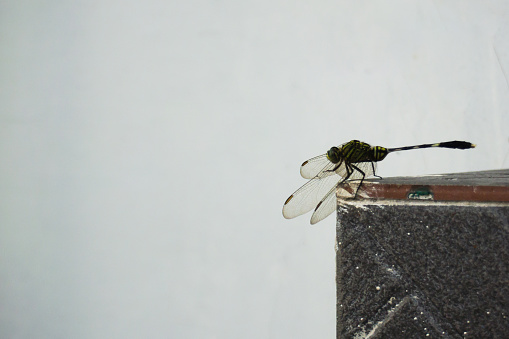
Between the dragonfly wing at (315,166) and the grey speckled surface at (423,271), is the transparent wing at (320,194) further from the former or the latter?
the grey speckled surface at (423,271)

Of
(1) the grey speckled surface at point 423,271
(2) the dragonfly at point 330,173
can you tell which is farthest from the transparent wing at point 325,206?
(1) the grey speckled surface at point 423,271

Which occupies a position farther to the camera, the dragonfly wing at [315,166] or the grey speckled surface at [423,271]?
the dragonfly wing at [315,166]

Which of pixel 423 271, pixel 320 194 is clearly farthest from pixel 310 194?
pixel 423 271

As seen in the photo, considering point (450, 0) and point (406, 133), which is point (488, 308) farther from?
point (450, 0)

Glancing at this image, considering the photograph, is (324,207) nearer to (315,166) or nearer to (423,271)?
(315,166)

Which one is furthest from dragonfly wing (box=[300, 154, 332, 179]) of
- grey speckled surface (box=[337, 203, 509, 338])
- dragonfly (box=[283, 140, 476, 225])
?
grey speckled surface (box=[337, 203, 509, 338])

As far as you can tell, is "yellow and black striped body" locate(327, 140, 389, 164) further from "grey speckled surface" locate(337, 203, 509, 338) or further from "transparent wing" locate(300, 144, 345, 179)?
"grey speckled surface" locate(337, 203, 509, 338)
